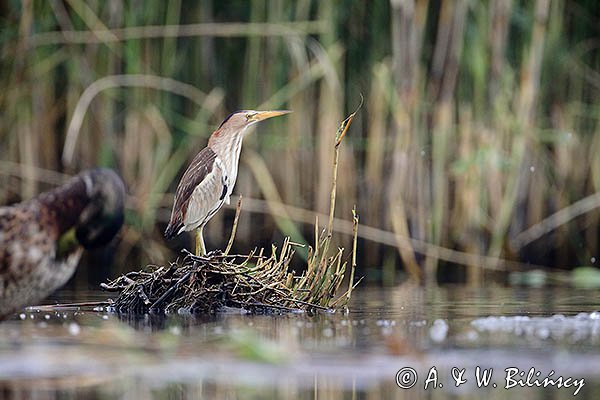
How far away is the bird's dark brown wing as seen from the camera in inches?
376

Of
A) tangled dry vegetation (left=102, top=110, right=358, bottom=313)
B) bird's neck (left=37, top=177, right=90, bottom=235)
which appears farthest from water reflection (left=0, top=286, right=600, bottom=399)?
bird's neck (left=37, top=177, right=90, bottom=235)

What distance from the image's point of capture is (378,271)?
13.4 m

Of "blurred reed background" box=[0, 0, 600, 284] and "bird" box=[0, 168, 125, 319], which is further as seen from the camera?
"blurred reed background" box=[0, 0, 600, 284]

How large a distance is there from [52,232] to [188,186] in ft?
8.27

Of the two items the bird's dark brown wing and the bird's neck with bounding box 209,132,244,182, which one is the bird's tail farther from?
the bird's neck with bounding box 209,132,244,182

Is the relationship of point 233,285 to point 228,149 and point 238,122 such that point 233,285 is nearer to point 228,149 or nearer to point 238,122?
point 228,149

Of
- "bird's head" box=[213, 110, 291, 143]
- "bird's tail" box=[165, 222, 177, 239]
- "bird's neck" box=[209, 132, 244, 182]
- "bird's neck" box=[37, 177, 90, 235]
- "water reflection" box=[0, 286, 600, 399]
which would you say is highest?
"bird's head" box=[213, 110, 291, 143]

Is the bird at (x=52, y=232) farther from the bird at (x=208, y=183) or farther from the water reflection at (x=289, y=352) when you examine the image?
the bird at (x=208, y=183)

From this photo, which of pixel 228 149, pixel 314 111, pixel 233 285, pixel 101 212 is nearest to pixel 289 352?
pixel 101 212

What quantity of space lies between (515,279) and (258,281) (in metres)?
4.51

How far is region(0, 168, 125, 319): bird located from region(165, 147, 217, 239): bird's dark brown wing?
2153 mm

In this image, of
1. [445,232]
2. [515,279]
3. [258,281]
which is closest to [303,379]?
Result: [258,281]

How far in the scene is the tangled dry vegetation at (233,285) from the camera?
8.60 meters

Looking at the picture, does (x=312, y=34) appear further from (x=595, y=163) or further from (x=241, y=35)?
(x=595, y=163)
